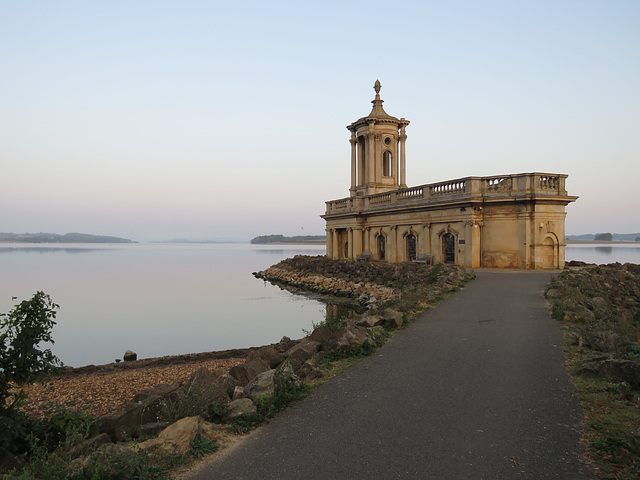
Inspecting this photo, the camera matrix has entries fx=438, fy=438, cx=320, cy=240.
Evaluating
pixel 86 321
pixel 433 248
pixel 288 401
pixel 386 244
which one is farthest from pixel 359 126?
pixel 288 401

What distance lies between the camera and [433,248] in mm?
29234

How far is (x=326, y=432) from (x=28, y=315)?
169 inches

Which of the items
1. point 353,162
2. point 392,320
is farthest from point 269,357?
point 353,162

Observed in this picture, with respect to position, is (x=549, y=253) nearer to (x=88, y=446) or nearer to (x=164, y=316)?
(x=164, y=316)

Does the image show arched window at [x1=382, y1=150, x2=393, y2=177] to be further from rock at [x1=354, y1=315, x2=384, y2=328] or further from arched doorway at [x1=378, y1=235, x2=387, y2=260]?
rock at [x1=354, y1=315, x2=384, y2=328]

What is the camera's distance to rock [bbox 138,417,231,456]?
5.47 metres

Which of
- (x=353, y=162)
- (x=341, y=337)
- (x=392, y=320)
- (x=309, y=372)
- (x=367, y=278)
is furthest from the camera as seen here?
(x=353, y=162)

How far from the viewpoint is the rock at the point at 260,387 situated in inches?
286

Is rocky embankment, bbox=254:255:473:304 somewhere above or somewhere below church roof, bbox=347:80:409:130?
below

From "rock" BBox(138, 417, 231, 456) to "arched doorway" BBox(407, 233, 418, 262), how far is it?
27088mm

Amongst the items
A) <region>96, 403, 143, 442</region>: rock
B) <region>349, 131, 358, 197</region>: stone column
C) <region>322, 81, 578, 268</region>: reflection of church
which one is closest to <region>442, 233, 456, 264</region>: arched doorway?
<region>322, 81, 578, 268</region>: reflection of church

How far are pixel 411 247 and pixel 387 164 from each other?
41.1 ft

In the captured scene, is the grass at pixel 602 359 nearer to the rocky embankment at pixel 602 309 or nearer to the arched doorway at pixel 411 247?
the rocky embankment at pixel 602 309

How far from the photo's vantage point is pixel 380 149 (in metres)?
41.0
